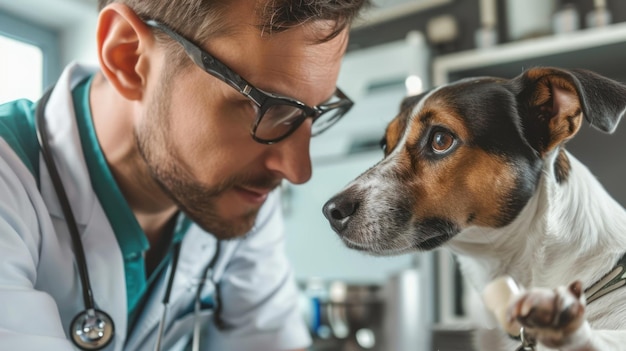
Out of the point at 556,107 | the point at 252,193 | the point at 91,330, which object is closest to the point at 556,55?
the point at 556,107

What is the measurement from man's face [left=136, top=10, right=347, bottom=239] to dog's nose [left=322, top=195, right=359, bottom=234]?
4.7 inches

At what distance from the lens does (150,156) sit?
2.23 feet

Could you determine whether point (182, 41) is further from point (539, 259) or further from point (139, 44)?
point (539, 259)

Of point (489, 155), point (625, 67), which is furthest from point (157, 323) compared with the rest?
point (625, 67)

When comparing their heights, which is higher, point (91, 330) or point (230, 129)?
point (230, 129)

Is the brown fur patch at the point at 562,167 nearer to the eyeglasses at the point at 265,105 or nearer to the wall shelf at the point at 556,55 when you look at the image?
the wall shelf at the point at 556,55

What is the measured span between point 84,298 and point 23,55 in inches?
10.0

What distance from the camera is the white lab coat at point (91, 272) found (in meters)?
0.47

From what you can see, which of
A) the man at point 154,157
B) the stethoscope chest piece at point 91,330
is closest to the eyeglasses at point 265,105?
the man at point 154,157

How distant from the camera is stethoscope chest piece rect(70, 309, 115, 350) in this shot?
0.55m

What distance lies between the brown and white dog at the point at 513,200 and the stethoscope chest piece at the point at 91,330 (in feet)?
0.90

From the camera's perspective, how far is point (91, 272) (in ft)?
2.06

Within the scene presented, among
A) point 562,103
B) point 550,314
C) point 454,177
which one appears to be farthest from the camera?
point 454,177

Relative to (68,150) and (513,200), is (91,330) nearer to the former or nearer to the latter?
(68,150)
